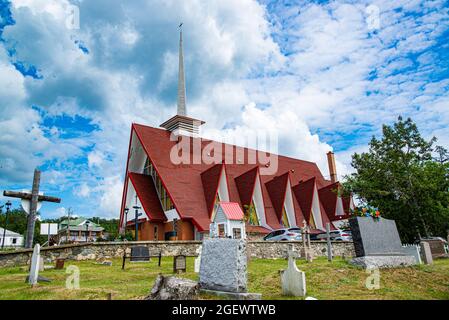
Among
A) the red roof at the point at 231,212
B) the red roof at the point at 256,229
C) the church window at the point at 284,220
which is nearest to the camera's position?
the red roof at the point at 231,212

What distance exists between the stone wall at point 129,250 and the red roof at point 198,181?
4.75 meters

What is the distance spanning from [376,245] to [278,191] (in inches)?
753

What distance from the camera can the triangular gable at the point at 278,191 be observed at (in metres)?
29.1

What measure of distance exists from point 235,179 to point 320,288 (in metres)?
21.6

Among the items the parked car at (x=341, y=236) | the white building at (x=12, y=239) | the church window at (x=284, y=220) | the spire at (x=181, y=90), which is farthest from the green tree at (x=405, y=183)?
the white building at (x=12, y=239)

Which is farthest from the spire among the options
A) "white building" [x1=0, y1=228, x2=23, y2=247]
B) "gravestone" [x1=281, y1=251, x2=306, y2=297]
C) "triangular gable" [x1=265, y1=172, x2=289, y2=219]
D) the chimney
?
"white building" [x1=0, y1=228, x2=23, y2=247]

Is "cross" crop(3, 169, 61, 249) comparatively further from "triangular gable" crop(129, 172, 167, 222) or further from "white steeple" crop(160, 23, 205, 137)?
"white steeple" crop(160, 23, 205, 137)

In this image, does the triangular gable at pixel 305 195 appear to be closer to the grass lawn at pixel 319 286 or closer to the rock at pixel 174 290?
the grass lawn at pixel 319 286

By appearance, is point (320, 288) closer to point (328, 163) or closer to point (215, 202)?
point (215, 202)

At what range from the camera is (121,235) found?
2498 centimetres

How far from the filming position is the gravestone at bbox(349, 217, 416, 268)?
10.1m

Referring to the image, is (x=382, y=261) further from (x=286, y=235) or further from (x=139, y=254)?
(x=286, y=235)
